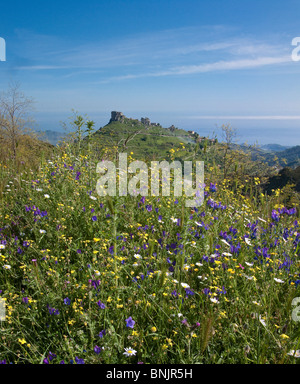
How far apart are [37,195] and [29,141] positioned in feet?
36.3

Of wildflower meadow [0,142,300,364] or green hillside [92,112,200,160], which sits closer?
wildflower meadow [0,142,300,364]

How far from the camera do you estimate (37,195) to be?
4020 millimetres

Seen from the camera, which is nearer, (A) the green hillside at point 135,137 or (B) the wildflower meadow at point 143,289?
(B) the wildflower meadow at point 143,289

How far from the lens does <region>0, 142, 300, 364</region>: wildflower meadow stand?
192cm

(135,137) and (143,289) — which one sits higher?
(135,137)

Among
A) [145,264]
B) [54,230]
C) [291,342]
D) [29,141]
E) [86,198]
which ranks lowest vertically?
[291,342]

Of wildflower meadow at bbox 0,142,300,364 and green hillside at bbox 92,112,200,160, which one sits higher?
green hillside at bbox 92,112,200,160

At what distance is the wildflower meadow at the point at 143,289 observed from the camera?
1921mm

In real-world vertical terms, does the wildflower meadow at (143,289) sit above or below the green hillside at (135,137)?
below

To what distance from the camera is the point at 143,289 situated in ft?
6.42

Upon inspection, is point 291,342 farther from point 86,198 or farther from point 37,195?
point 37,195
